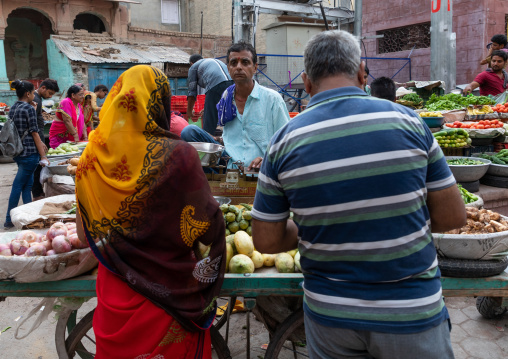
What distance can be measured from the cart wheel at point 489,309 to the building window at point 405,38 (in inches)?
420

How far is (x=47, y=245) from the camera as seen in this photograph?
2480 millimetres

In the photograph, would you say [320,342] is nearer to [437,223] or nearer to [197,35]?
[437,223]

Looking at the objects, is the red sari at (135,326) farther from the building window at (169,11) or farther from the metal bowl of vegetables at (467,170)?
the building window at (169,11)

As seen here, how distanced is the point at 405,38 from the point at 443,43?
12.6ft

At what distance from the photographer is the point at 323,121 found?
1365mm

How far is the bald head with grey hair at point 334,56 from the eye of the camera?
1.44m

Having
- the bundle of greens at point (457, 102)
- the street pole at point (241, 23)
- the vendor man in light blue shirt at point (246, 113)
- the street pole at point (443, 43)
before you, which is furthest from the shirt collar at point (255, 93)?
the street pole at point (241, 23)

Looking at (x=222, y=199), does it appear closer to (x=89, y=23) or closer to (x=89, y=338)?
(x=89, y=338)

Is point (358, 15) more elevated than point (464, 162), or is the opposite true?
point (358, 15)

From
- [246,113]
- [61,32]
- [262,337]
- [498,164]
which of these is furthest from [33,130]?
[61,32]

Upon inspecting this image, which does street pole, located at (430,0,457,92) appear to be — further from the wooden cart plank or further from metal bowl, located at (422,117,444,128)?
the wooden cart plank

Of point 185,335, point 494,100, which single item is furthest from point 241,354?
point 494,100

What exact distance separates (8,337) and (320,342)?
9.91 feet

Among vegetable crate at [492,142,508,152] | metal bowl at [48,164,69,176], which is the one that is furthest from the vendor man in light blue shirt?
vegetable crate at [492,142,508,152]
